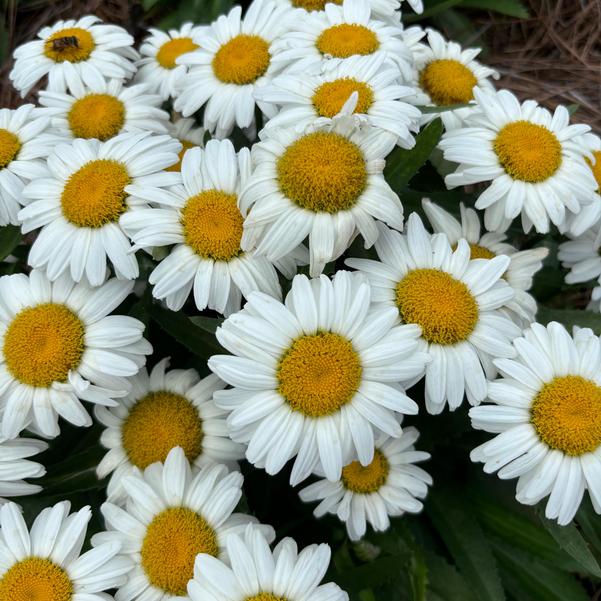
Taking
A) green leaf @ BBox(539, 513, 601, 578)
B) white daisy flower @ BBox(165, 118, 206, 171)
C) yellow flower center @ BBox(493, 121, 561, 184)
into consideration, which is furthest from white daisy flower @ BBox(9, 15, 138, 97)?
green leaf @ BBox(539, 513, 601, 578)

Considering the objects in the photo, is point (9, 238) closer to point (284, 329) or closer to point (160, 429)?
point (160, 429)

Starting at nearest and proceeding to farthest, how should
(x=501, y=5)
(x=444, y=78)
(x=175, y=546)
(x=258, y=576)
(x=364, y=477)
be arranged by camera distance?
(x=258, y=576) < (x=175, y=546) < (x=364, y=477) < (x=444, y=78) < (x=501, y=5)

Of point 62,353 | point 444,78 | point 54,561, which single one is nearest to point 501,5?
point 444,78

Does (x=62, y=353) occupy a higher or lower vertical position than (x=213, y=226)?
lower

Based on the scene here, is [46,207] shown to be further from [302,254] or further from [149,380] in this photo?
[302,254]

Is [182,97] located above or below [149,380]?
above

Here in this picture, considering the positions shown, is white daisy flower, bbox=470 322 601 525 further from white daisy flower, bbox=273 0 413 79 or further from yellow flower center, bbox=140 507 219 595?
white daisy flower, bbox=273 0 413 79

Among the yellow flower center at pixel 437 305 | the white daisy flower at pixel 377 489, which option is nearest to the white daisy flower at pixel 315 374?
the yellow flower center at pixel 437 305

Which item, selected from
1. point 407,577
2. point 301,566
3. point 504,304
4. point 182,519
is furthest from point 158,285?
point 407,577

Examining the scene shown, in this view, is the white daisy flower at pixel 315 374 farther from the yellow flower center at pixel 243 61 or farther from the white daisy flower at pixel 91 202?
the yellow flower center at pixel 243 61
